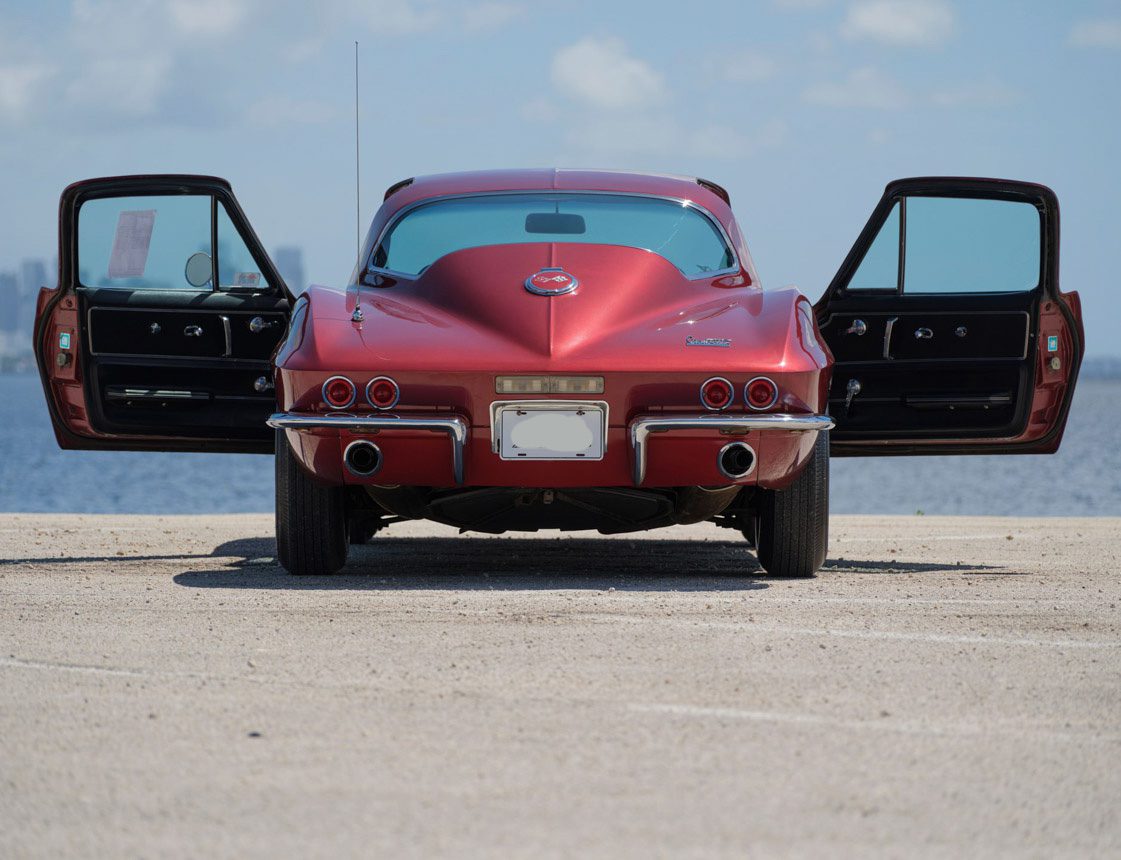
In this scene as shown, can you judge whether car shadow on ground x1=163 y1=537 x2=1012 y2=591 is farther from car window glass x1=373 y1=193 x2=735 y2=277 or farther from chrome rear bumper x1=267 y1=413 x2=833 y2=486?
car window glass x1=373 y1=193 x2=735 y2=277

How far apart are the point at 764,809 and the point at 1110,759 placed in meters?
0.95

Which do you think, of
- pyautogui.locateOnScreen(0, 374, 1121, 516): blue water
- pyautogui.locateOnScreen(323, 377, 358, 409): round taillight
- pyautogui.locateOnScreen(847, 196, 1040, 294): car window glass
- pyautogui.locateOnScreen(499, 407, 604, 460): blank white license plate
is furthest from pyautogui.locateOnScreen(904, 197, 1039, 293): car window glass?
pyautogui.locateOnScreen(0, 374, 1121, 516): blue water

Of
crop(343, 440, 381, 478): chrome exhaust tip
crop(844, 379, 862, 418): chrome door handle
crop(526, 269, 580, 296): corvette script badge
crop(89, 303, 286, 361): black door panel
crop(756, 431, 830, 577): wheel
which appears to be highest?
crop(526, 269, 580, 296): corvette script badge

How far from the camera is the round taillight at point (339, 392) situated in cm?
621

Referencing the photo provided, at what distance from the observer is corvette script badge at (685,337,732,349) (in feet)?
20.5

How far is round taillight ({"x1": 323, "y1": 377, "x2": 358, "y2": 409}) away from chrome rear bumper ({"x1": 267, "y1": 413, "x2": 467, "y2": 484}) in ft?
0.17

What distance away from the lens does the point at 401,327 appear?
640 cm

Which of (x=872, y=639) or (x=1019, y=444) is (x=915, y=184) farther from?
(x=872, y=639)

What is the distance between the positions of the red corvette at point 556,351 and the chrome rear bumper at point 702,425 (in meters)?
0.01

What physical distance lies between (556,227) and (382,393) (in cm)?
146

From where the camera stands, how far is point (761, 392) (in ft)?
20.3

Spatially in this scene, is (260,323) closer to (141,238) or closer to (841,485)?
(141,238)

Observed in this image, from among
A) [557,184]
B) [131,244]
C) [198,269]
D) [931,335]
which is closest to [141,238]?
[131,244]

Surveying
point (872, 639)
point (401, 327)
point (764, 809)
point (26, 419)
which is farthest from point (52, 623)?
point (26, 419)
